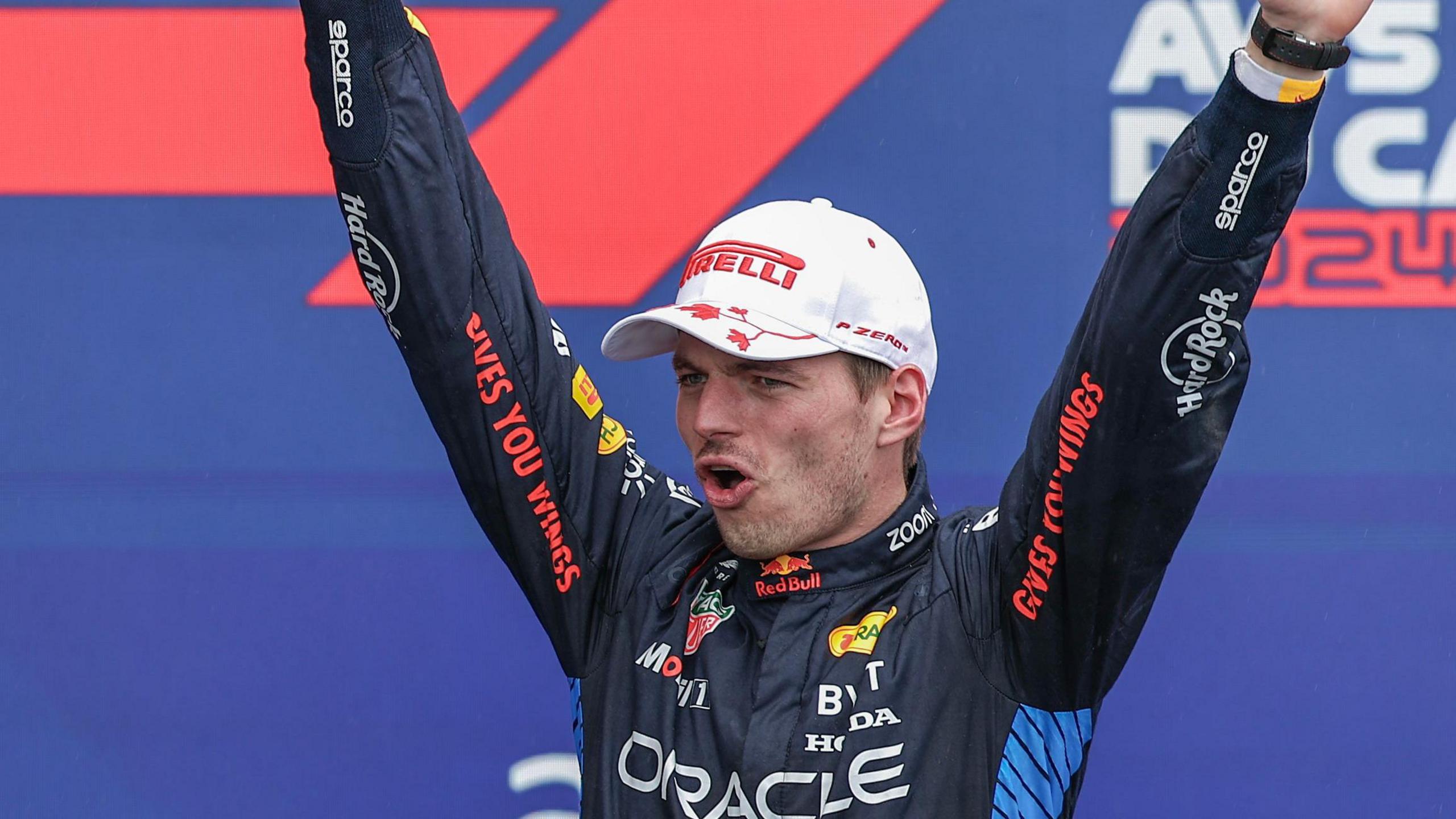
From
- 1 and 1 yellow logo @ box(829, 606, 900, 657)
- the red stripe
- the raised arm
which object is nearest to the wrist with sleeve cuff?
the raised arm

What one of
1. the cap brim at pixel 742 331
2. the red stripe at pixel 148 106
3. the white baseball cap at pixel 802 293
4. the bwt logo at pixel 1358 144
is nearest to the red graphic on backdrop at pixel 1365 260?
the bwt logo at pixel 1358 144

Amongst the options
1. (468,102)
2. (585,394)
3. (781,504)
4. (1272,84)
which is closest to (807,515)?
(781,504)

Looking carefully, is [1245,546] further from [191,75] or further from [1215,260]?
[191,75]

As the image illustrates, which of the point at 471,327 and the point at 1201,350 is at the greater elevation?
the point at 471,327

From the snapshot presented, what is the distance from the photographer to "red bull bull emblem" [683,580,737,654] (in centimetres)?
130

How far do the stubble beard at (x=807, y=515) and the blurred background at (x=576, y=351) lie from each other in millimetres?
585

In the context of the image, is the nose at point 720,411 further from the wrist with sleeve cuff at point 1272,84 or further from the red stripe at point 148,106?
the red stripe at point 148,106

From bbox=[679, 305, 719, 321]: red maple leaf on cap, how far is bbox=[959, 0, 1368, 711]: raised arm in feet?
0.92

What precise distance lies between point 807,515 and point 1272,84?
0.52 m

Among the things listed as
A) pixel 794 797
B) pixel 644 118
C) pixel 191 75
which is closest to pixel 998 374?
pixel 644 118

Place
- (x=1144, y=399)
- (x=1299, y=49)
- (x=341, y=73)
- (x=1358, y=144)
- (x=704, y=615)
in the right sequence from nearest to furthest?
(x=1299, y=49) → (x=1144, y=399) → (x=341, y=73) → (x=704, y=615) → (x=1358, y=144)

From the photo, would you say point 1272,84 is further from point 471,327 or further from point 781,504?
point 471,327

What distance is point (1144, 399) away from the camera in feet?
3.46

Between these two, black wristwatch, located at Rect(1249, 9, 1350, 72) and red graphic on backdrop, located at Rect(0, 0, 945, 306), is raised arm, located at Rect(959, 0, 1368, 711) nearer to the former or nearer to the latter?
black wristwatch, located at Rect(1249, 9, 1350, 72)
